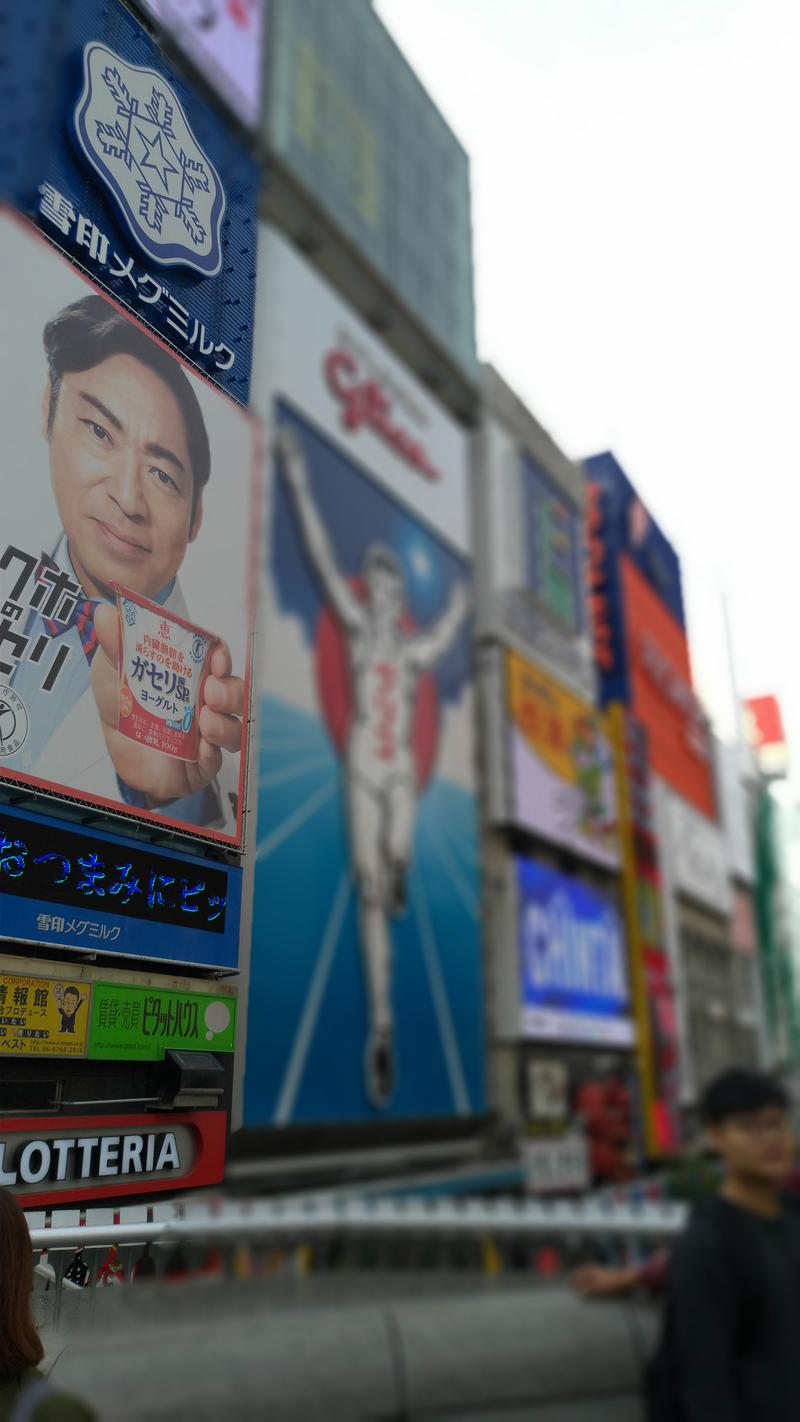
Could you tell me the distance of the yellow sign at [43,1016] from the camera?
1.96 meters

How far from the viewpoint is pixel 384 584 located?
47.8 ft

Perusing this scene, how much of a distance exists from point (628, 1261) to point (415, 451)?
560 inches

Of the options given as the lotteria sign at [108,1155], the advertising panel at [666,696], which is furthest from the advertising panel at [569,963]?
the lotteria sign at [108,1155]

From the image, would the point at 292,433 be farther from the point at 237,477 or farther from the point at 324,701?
the point at 237,477

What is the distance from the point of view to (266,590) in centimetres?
1224

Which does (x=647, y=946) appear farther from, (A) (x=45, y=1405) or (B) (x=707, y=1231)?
(A) (x=45, y=1405)

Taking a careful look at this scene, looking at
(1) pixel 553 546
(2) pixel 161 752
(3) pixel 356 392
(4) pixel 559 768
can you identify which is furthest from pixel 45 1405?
(1) pixel 553 546

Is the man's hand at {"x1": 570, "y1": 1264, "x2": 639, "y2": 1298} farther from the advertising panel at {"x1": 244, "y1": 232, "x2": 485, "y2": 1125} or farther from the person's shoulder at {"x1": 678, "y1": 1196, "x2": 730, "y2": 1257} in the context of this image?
the advertising panel at {"x1": 244, "y1": 232, "x2": 485, "y2": 1125}

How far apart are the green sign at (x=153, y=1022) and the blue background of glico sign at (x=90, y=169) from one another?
142 centimetres

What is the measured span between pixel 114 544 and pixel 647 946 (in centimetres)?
1919

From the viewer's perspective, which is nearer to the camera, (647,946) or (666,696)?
(647,946)

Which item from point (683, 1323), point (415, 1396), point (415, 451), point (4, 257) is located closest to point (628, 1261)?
point (415, 1396)

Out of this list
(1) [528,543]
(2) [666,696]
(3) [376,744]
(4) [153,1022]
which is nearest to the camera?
(4) [153,1022]

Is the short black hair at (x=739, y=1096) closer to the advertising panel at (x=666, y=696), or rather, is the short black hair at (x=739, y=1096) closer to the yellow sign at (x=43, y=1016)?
the yellow sign at (x=43, y=1016)
